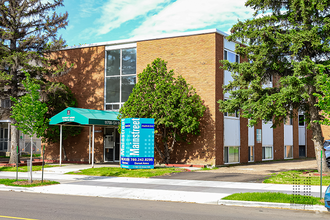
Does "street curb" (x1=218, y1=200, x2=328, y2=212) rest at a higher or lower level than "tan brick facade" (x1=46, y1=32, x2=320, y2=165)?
lower

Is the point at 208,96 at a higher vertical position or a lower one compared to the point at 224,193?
higher

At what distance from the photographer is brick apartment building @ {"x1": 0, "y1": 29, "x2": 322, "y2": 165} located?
79.9ft

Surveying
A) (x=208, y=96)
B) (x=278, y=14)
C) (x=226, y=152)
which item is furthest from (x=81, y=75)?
(x=278, y=14)

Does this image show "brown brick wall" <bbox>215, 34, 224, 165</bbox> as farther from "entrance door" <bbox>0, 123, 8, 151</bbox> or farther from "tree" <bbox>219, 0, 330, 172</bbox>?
"entrance door" <bbox>0, 123, 8, 151</bbox>

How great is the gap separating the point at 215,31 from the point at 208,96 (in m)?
4.51

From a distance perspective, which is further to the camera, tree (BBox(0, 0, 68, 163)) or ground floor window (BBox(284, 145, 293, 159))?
ground floor window (BBox(284, 145, 293, 159))

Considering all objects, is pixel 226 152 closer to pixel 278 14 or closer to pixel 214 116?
pixel 214 116

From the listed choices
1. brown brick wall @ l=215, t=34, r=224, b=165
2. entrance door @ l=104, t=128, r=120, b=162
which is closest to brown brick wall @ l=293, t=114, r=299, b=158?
brown brick wall @ l=215, t=34, r=224, b=165

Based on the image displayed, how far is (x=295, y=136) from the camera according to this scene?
3825cm

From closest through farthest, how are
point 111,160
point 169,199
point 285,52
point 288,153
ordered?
point 169,199, point 285,52, point 111,160, point 288,153

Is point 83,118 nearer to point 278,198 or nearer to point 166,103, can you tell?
point 166,103

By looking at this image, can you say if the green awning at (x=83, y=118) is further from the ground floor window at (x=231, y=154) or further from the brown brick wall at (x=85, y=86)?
the ground floor window at (x=231, y=154)

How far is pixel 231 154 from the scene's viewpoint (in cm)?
2614

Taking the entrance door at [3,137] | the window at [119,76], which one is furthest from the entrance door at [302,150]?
the entrance door at [3,137]
